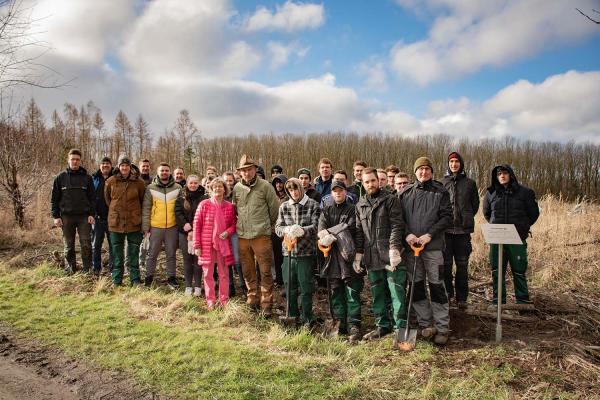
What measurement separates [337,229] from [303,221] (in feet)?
1.95

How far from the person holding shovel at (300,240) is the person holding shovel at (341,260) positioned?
218 millimetres

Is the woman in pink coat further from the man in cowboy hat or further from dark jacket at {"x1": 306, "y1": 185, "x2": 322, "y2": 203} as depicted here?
dark jacket at {"x1": 306, "y1": 185, "x2": 322, "y2": 203}

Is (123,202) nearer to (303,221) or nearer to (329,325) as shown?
(303,221)

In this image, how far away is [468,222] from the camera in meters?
5.90

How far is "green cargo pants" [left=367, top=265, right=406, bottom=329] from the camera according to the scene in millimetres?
5074

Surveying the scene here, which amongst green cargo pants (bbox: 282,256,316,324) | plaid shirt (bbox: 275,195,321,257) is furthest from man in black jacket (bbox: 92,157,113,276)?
green cargo pants (bbox: 282,256,316,324)

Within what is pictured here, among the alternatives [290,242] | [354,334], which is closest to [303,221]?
[290,242]

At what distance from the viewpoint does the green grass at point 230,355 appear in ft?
12.4

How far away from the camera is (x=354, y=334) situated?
5125mm

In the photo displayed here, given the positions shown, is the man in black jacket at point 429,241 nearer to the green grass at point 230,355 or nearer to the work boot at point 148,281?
the green grass at point 230,355

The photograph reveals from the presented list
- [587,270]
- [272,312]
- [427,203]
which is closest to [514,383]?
[427,203]

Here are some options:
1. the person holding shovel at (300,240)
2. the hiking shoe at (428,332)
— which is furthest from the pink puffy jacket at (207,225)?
the hiking shoe at (428,332)

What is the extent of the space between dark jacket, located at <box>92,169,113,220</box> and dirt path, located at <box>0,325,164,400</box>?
3327 millimetres

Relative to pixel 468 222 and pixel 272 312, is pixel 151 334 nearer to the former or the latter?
pixel 272 312
